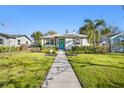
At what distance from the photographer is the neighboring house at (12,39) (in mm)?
25981

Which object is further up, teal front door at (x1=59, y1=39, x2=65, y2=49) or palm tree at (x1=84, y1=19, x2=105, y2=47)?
palm tree at (x1=84, y1=19, x2=105, y2=47)

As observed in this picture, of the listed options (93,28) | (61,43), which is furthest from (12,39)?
(93,28)

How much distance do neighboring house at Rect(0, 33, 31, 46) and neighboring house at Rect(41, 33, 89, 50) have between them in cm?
323

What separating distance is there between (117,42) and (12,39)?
12.3 m

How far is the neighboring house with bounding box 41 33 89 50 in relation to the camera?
26.6 metres

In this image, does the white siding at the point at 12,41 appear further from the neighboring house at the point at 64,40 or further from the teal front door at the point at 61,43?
the teal front door at the point at 61,43

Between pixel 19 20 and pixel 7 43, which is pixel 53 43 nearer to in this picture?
pixel 7 43

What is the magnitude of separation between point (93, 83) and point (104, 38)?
1613 cm

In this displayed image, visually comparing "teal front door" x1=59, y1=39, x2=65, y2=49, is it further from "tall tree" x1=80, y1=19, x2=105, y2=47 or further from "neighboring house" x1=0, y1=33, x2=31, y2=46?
"neighboring house" x1=0, y1=33, x2=31, y2=46

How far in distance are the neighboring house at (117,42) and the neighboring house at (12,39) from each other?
436 inches

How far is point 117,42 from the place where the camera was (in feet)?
76.1

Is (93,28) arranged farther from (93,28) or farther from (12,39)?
(12,39)

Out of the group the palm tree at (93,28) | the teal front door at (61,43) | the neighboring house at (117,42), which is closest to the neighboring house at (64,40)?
the teal front door at (61,43)

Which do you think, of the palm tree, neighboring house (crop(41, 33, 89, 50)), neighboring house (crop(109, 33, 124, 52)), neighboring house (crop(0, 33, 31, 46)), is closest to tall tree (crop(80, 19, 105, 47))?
the palm tree
